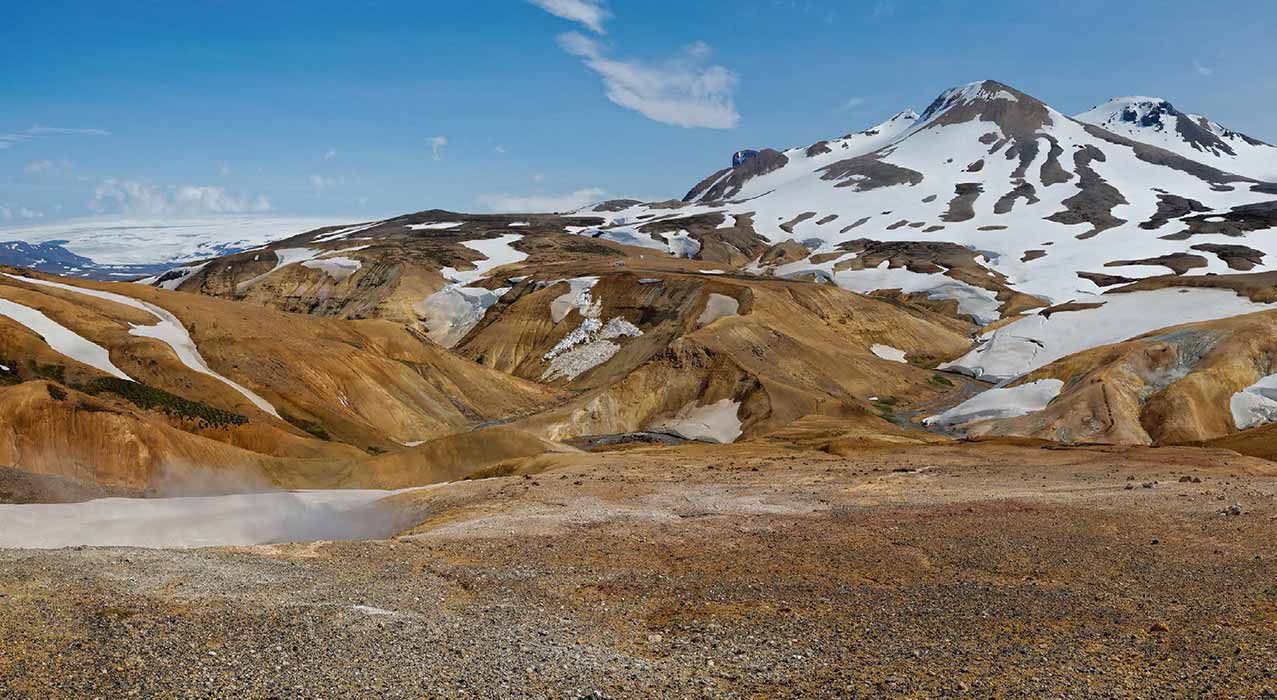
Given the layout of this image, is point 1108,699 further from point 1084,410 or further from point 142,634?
point 1084,410

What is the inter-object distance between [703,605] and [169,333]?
62346 millimetres

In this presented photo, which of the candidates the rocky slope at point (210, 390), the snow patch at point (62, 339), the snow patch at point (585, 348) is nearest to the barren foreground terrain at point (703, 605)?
the rocky slope at point (210, 390)

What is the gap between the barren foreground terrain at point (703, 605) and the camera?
46.6ft

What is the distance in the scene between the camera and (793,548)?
2553cm

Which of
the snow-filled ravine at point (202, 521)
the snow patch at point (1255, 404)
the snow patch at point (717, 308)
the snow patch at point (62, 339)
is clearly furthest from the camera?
the snow patch at point (717, 308)

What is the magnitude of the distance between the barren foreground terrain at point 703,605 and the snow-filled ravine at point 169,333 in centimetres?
3584

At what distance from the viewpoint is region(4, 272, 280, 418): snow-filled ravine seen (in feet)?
206

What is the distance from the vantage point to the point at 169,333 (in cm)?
6925

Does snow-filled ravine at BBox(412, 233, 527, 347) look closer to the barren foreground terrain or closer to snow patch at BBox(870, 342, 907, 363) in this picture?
snow patch at BBox(870, 342, 907, 363)

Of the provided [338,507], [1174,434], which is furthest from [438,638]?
[1174,434]

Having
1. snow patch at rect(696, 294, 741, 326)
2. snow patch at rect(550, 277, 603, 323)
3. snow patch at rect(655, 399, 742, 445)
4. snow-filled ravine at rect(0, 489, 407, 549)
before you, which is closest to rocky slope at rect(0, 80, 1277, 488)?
snow patch at rect(655, 399, 742, 445)

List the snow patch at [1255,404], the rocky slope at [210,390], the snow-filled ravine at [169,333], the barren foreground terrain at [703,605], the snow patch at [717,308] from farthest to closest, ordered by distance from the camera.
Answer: the snow patch at [717,308]
the snow patch at [1255,404]
the snow-filled ravine at [169,333]
the rocky slope at [210,390]
the barren foreground terrain at [703,605]

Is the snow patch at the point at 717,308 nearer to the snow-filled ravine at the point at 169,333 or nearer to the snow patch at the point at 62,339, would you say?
the snow-filled ravine at the point at 169,333

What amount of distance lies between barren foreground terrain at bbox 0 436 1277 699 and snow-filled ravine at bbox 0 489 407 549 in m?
5.16
